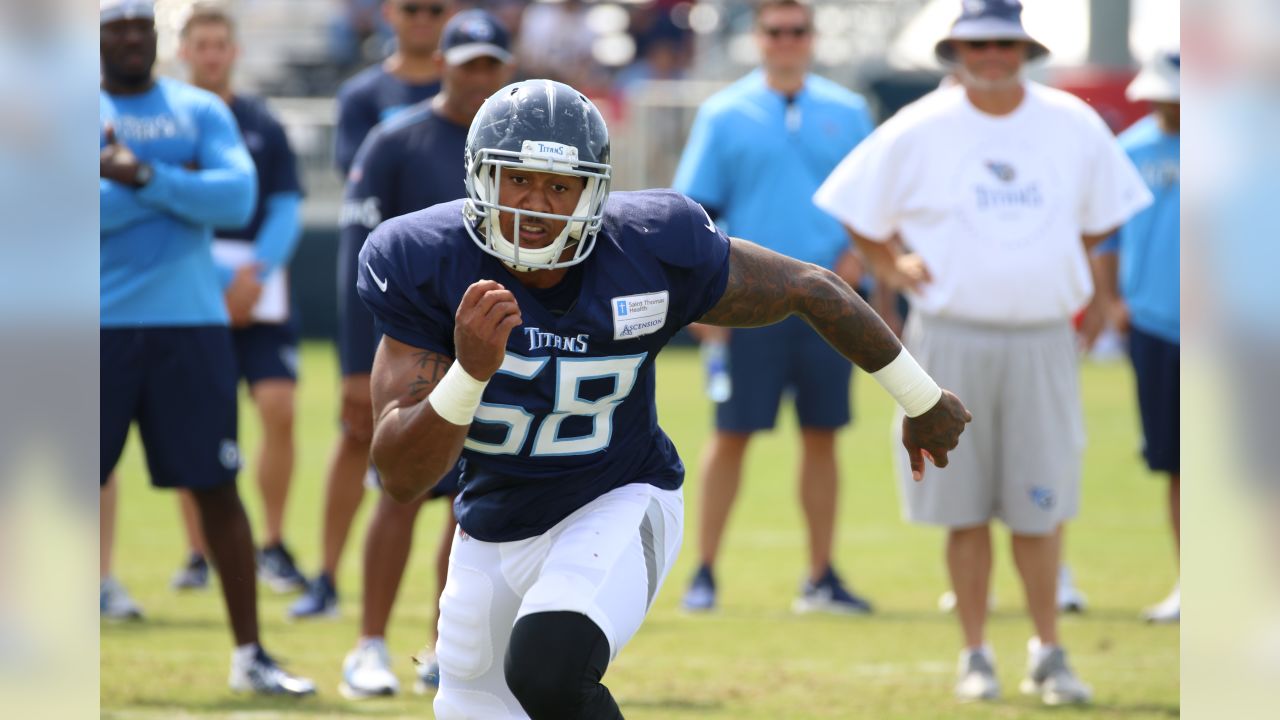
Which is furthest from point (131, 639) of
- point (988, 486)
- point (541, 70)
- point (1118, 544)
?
point (541, 70)

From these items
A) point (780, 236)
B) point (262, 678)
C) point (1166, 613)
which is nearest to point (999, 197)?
point (780, 236)

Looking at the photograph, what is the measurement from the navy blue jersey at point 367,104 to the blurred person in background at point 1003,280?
6.36ft

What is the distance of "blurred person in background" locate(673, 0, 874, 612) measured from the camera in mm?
7539

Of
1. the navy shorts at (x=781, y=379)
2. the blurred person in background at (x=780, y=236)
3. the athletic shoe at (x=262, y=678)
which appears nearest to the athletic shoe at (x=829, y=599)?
the blurred person in background at (x=780, y=236)

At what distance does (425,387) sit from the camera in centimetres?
384

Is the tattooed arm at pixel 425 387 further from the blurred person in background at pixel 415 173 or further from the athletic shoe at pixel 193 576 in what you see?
the athletic shoe at pixel 193 576

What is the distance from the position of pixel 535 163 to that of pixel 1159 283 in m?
3.91

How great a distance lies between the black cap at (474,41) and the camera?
6012mm

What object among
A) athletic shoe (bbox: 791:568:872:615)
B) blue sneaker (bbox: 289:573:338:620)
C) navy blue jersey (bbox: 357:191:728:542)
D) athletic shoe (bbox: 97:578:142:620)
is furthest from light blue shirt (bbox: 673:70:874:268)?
navy blue jersey (bbox: 357:191:728:542)

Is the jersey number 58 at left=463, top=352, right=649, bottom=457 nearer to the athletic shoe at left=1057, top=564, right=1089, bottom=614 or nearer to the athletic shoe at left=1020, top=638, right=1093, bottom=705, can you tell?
the athletic shoe at left=1020, top=638, right=1093, bottom=705

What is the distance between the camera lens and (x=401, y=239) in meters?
3.97

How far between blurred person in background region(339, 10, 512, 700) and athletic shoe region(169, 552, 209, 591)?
200 centimetres

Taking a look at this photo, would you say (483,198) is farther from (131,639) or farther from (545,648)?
(131,639)

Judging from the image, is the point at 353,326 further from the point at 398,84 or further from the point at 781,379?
the point at 781,379
